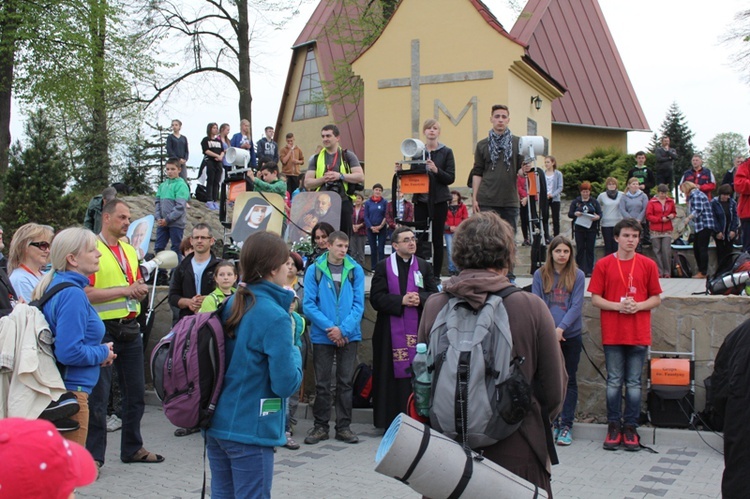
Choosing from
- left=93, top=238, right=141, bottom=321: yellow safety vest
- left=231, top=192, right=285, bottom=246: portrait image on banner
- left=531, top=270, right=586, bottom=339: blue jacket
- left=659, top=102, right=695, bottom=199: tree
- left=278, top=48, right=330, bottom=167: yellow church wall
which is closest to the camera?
left=93, top=238, right=141, bottom=321: yellow safety vest

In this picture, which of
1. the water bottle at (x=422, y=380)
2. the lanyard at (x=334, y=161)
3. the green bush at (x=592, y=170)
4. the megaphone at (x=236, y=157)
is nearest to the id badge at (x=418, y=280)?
the lanyard at (x=334, y=161)

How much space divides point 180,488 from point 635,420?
13.9ft

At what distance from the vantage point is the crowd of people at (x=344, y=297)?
11.1 feet

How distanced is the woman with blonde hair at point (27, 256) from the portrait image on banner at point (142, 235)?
→ 1198mm

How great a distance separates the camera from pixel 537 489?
3027mm

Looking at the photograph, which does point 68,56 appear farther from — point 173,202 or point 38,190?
point 173,202

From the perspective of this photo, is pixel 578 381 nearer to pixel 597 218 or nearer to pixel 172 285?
pixel 172 285

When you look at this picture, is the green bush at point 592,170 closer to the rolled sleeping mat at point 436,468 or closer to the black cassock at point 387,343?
the black cassock at point 387,343

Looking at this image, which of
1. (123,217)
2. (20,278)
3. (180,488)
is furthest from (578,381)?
(20,278)

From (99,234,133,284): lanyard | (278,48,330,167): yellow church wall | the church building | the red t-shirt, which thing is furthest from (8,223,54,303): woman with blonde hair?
(278,48,330,167): yellow church wall

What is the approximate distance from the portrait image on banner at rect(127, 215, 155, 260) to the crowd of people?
0.13 m

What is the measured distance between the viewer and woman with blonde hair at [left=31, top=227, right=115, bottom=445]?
15.8ft

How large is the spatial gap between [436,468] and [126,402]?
4470mm

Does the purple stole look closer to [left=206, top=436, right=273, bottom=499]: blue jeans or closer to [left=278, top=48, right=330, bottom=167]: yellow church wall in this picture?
[left=206, top=436, right=273, bottom=499]: blue jeans
